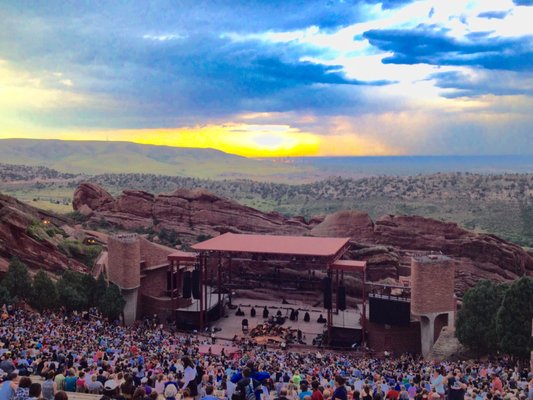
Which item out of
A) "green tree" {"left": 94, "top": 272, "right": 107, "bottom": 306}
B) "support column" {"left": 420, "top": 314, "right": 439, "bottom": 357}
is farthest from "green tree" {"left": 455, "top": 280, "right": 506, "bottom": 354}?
"green tree" {"left": 94, "top": 272, "right": 107, "bottom": 306}

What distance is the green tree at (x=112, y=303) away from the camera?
39562mm

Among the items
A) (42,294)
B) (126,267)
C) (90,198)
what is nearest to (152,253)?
(126,267)

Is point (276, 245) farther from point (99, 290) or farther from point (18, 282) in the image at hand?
point (18, 282)

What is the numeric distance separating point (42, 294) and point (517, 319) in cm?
2729

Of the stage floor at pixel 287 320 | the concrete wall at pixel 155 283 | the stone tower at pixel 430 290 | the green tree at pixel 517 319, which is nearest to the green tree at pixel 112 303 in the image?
the concrete wall at pixel 155 283

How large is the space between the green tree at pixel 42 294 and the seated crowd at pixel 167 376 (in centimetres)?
293

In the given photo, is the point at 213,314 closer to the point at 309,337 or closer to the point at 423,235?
the point at 309,337

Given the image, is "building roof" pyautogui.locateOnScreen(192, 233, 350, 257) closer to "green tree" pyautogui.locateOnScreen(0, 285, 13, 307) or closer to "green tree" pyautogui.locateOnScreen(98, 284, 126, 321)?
"green tree" pyautogui.locateOnScreen(98, 284, 126, 321)

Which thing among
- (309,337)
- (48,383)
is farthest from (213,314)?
(48,383)

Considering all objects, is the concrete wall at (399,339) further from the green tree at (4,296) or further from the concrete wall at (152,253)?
the green tree at (4,296)

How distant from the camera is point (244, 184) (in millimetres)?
164250

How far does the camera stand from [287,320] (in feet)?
150

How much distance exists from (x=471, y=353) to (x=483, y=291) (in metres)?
3.65

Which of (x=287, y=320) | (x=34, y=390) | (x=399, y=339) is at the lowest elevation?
(x=287, y=320)
